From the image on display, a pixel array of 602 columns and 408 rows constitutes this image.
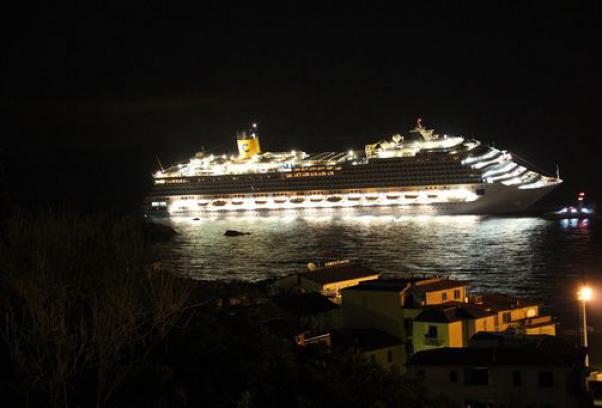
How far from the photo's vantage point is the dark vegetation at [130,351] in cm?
697

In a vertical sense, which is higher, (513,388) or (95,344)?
(95,344)

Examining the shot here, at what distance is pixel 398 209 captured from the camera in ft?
153

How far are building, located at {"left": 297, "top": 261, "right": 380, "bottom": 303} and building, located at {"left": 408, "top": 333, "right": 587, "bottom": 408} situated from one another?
5.94 m

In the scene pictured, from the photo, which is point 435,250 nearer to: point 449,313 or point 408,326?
point 408,326

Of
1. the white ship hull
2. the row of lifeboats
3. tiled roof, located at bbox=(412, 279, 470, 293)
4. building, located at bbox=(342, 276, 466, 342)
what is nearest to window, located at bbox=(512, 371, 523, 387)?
building, located at bbox=(342, 276, 466, 342)

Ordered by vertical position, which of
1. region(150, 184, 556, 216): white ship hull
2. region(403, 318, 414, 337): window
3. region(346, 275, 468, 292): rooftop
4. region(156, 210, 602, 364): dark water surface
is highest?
region(150, 184, 556, 216): white ship hull

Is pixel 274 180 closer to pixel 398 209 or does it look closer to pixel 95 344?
pixel 398 209

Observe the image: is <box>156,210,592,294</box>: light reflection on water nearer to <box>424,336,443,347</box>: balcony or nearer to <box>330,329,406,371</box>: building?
<box>330,329,406,371</box>: building

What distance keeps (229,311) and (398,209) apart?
116 ft

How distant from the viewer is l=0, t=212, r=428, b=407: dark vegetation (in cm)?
697

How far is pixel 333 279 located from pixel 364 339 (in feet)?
14.2

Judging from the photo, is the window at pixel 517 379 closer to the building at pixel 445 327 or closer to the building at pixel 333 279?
the building at pixel 445 327

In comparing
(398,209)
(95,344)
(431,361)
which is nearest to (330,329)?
(431,361)

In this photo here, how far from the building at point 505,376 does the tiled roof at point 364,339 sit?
2.21m
